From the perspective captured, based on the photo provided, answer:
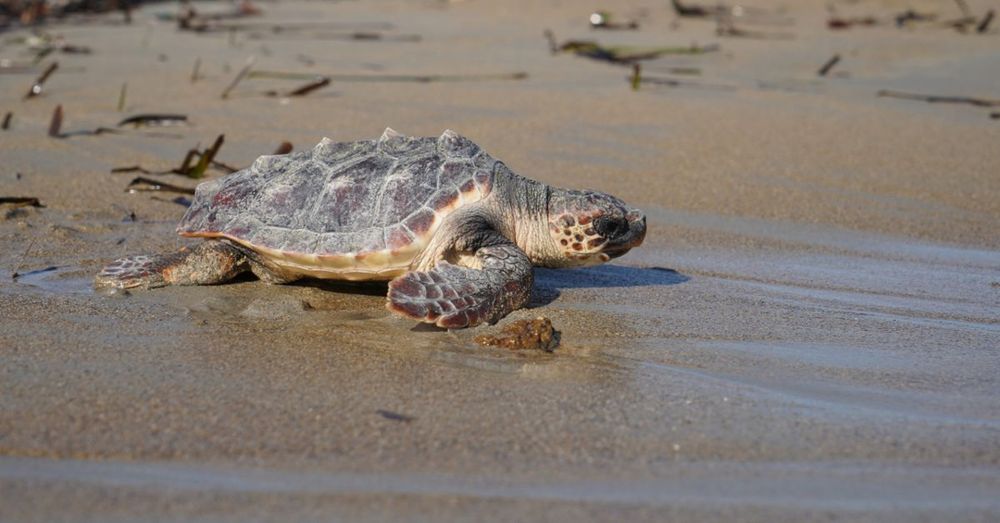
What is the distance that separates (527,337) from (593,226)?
87cm

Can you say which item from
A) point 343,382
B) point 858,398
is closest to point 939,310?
point 858,398

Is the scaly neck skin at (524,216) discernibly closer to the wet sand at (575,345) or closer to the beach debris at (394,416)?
the wet sand at (575,345)

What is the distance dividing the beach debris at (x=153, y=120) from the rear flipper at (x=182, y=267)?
2.66 meters

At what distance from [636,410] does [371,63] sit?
6716mm

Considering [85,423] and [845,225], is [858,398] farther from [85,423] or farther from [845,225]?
[845,225]

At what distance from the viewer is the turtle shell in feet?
12.9

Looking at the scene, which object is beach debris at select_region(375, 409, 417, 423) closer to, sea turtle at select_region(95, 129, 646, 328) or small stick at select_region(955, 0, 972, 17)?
sea turtle at select_region(95, 129, 646, 328)

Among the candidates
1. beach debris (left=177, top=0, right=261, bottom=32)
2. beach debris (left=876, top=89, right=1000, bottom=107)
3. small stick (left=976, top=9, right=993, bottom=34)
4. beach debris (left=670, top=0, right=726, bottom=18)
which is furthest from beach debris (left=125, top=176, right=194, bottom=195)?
small stick (left=976, top=9, right=993, bottom=34)

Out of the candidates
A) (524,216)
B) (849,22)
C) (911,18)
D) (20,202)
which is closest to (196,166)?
(20,202)

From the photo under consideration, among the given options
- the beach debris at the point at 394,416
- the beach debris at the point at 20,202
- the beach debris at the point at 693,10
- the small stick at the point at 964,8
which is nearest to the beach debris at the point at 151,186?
the beach debris at the point at 20,202

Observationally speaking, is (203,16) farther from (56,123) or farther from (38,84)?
(56,123)

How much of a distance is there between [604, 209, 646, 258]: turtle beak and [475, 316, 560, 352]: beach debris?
817 millimetres

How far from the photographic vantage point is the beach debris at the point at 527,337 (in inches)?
134

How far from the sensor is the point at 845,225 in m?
5.34
